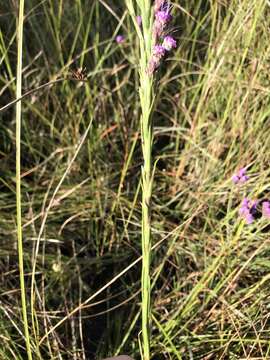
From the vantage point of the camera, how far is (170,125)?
1738 mm

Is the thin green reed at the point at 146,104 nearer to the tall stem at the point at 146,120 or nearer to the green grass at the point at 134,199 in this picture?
the tall stem at the point at 146,120

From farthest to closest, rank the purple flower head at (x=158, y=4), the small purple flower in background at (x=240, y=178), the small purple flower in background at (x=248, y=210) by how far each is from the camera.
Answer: the small purple flower in background at (x=240, y=178), the small purple flower in background at (x=248, y=210), the purple flower head at (x=158, y=4)

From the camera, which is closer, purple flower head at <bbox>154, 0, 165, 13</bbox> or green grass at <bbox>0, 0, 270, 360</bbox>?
purple flower head at <bbox>154, 0, 165, 13</bbox>

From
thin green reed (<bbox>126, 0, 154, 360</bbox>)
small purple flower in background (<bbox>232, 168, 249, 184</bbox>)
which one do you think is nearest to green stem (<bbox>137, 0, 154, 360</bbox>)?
thin green reed (<bbox>126, 0, 154, 360</bbox>)

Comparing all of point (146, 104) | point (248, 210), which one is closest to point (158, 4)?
point (146, 104)

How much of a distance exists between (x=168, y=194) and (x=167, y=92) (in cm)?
36

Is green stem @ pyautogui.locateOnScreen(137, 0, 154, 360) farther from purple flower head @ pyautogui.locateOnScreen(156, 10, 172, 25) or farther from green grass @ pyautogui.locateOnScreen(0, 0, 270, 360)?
green grass @ pyautogui.locateOnScreen(0, 0, 270, 360)

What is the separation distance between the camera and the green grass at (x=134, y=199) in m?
1.18

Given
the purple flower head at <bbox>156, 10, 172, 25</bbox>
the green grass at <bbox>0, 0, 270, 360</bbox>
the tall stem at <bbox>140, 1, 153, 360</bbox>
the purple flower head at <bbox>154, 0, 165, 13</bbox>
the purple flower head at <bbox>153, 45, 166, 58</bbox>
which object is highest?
the purple flower head at <bbox>154, 0, 165, 13</bbox>

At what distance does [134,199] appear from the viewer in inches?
56.2

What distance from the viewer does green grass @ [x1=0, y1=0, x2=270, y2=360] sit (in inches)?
46.3

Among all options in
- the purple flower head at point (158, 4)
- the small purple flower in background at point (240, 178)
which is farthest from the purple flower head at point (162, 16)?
the small purple flower in background at point (240, 178)

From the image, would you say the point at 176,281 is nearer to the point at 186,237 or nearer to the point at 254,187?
the point at 186,237

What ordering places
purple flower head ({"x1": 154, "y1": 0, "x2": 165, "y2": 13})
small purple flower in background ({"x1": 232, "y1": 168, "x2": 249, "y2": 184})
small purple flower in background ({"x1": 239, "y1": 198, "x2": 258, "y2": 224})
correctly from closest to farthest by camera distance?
purple flower head ({"x1": 154, "y1": 0, "x2": 165, "y2": 13}) → small purple flower in background ({"x1": 239, "y1": 198, "x2": 258, "y2": 224}) → small purple flower in background ({"x1": 232, "y1": 168, "x2": 249, "y2": 184})
